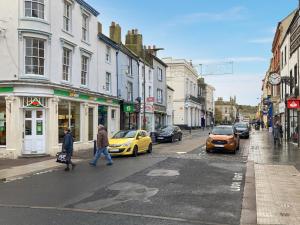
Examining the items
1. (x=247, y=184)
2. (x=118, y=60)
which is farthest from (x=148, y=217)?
(x=118, y=60)

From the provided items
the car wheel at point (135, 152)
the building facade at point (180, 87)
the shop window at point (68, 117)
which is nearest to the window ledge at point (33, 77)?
the shop window at point (68, 117)

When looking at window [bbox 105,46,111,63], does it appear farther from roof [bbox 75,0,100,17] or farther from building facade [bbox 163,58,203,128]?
building facade [bbox 163,58,203,128]

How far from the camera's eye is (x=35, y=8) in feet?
70.5

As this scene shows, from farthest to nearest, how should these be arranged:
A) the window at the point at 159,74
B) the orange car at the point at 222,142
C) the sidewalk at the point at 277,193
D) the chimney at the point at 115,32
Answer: the window at the point at 159,74 → the chimney at the point at 115,32 → the orange car at the point at 222,142 → the sidewalk at the point at 277,193

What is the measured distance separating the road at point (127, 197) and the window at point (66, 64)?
991cm

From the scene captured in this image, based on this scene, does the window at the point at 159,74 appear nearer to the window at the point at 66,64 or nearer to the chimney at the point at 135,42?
the chimney at the point at 135,42

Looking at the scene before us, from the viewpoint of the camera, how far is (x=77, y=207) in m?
8.71

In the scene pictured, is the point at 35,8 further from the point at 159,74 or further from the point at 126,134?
the point at 159,74

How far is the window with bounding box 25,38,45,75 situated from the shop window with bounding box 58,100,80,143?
2.56 metres

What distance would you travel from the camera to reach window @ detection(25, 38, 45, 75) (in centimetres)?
Result: 2116

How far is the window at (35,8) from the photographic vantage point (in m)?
21.3

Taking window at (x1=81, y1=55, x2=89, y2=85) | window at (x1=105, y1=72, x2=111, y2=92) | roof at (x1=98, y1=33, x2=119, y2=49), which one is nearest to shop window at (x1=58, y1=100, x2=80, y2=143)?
window at (x1=81, y1=55, x2=89, y2=85)

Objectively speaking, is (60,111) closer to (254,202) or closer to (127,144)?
(127,144)

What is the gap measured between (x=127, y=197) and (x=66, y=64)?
15.8 meters
